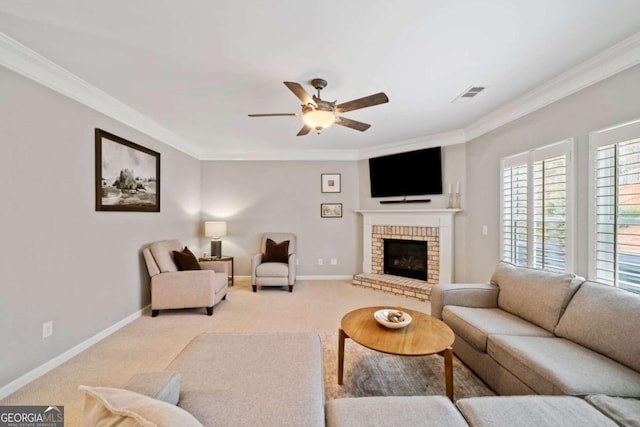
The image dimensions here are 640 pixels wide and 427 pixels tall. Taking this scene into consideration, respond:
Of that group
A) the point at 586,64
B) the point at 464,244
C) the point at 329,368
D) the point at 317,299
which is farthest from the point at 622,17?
the point at 317,299

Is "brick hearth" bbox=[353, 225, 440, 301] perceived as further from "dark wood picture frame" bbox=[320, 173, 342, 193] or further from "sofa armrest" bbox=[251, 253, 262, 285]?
"sofa armrest" bbox=[251, 253, 262, 285]

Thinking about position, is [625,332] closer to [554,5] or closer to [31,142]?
[554,5]

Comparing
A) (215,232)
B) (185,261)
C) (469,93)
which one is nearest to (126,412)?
(185,261)

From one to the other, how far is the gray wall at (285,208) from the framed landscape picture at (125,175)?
148 cm

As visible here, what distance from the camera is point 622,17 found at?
1.70 metres

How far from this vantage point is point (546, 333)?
1.93m

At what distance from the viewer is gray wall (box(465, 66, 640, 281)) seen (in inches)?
80.3

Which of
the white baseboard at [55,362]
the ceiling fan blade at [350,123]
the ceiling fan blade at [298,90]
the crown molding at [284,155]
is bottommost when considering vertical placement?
the white baseboard at [55,362]

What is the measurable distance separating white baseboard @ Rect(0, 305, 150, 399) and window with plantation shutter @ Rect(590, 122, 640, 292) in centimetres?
461

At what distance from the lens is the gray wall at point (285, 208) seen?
514 centimetres

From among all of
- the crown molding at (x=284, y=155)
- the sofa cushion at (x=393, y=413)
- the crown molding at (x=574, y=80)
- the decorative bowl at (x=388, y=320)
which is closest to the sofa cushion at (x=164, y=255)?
the crown molding at (x=284, y=155)

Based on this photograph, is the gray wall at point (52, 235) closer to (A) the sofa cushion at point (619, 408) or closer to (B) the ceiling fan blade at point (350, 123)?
(B) the ceiling fan blade at point (350, 123)

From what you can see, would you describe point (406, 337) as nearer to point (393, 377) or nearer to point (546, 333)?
point (393, 377)

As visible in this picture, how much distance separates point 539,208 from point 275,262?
3.70m
